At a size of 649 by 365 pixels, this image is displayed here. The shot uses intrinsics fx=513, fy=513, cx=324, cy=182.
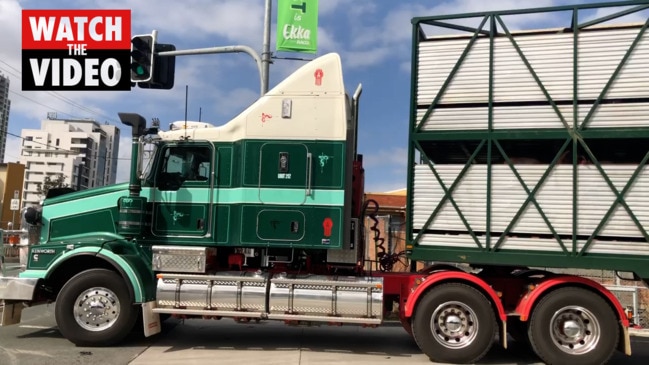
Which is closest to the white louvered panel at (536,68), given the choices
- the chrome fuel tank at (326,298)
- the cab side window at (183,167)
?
the chrome fuel tank at (326,298)

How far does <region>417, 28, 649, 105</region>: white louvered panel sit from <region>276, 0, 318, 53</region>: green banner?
422 cm

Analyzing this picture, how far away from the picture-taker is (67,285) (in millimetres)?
7145

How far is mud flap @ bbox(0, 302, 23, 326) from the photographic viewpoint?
23.8 feet

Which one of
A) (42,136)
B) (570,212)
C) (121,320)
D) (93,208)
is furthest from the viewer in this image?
(42,136)

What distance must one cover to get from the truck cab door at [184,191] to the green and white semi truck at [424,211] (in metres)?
0.02

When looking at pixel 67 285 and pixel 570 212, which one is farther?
pixel 67 285

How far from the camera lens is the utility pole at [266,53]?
10891 millimetres

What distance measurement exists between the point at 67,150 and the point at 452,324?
11566 cm

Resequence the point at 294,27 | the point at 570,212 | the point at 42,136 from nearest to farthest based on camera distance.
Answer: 1. the point at 570,212
2. the point at 294,27
3. the point at 42,136

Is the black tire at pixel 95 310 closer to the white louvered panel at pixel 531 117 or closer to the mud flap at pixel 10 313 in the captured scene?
the mud flap at pixel 10 313

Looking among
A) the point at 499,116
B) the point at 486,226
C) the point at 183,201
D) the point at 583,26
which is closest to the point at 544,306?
the point at 486,226

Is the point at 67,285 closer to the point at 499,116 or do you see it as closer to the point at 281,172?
the point at 281,172

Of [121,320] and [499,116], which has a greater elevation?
[499,116]

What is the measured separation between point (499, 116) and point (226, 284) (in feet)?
14.4
